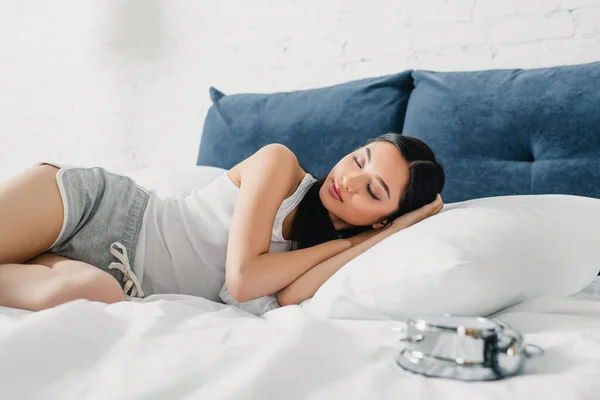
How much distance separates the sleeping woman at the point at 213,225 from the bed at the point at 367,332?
0.38 feet

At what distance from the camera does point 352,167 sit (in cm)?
147

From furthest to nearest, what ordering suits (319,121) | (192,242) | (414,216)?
(319,121) → (192,242) → (414,216)

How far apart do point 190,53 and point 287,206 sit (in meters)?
1.49

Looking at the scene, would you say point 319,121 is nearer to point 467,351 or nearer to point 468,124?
point 468,124

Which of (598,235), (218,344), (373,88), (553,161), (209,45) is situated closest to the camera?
(218,344)

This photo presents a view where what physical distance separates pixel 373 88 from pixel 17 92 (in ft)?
6.63

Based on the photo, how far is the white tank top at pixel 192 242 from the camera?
60.7 inches

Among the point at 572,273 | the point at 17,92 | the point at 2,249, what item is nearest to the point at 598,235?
the point at 572,273

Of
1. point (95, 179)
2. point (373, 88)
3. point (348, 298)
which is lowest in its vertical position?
point (348, 298)

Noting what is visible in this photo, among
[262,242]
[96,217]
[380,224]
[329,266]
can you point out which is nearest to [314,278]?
[329,266]

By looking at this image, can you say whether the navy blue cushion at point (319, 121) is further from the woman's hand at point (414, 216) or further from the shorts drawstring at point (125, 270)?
the shorts drawstring at point (125, 270)

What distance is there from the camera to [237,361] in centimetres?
78

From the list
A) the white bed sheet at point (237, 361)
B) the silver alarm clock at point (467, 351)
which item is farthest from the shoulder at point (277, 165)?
the silver alarm clock at point (467, 351)

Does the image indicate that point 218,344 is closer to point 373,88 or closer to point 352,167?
point 352,167
